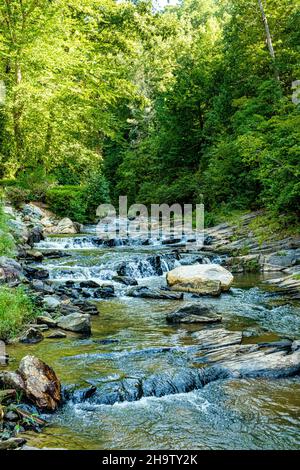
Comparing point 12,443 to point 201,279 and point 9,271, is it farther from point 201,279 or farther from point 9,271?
point 201,279

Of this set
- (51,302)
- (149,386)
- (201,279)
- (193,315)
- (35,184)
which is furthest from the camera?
(35,184)

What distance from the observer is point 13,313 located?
6.79 meters

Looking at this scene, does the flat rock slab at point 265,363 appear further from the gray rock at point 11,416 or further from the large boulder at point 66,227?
the large boulder at point 66,227

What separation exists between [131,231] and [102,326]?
12977mm

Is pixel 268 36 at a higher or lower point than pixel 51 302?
higher

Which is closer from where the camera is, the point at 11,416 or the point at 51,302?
the point at 11,416

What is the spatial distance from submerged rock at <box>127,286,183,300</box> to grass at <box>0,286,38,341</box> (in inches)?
117

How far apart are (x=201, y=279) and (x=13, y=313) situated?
4831 mm

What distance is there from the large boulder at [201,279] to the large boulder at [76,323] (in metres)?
3.59

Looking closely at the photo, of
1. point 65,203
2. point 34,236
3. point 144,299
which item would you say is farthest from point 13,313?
point 65,203

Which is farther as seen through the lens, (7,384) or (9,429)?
(7,384)
